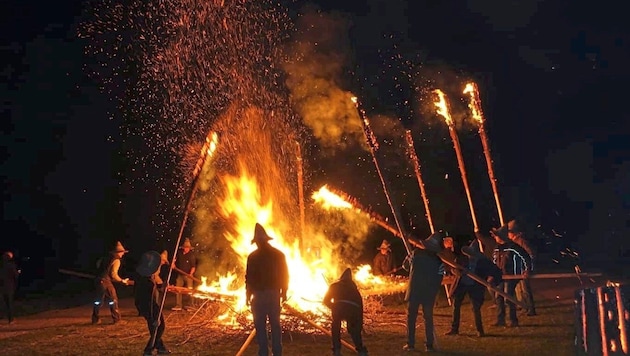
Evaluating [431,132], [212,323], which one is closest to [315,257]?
[212,323]

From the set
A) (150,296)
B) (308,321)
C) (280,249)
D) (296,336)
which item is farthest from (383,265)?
(150,296)

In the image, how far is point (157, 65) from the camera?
17906mm

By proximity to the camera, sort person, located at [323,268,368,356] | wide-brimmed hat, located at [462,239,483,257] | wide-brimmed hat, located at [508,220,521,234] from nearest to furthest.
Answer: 1. person, located at [323,268,368,356]
2. wide-brimmed hat, located at [462,239,483,257]
3. wide-brimmed hat, located at [508,220,521,234]

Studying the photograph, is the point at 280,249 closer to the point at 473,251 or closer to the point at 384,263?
the point at 473,251

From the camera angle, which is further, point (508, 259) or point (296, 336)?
point (508, 259)

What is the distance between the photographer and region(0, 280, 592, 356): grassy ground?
11.5m

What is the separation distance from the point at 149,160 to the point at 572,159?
21.9 metres

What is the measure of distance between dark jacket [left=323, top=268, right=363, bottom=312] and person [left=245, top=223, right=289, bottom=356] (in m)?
0.92

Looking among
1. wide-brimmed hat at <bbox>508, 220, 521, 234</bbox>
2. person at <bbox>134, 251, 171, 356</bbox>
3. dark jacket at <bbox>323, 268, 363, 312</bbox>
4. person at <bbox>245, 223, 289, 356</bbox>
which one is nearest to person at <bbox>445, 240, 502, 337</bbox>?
wide-brimmed hat at <bbox>508, 220, 521, 234</bbox>

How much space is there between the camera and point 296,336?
1276 centimetres

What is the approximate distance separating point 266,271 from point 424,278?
2848 mm

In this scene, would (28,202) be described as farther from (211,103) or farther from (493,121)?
(493,121)

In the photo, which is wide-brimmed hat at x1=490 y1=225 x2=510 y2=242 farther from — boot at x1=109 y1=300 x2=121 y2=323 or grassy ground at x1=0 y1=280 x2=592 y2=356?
boot at x1=109 y1=300 x2=121 y2=323

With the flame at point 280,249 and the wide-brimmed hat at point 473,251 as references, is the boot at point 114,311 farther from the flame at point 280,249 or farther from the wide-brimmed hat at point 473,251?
the wide-brimmed hat at point 473,251
